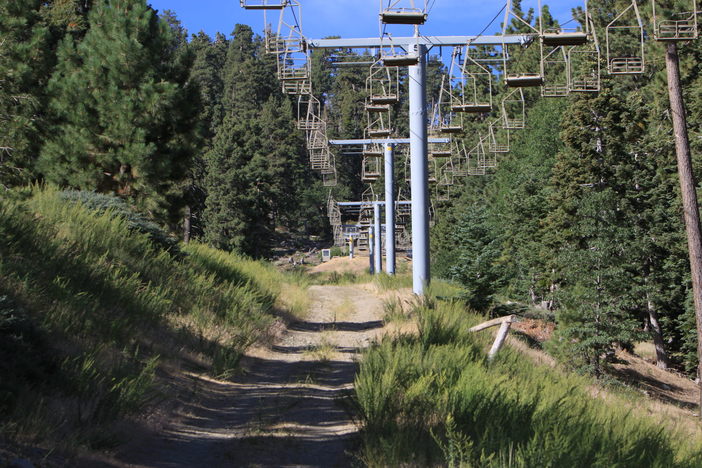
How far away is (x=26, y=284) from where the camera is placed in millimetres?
8078

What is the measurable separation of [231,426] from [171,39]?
13287 mm

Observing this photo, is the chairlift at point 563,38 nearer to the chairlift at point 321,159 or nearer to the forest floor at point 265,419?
the forest floor at point 265,419

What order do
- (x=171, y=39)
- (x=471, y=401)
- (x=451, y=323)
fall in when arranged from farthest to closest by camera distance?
(x=171, y=39) → (x=451, y=323) → (x=471, y=401)

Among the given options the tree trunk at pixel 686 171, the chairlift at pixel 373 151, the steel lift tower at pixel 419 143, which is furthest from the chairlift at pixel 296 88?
the chairlift at pixel 373 151

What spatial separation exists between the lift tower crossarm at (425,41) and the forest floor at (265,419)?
6810 millimetres

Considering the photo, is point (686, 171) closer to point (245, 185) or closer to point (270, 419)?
point (270, 419)

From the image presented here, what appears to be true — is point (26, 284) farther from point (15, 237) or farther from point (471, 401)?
point (471, 401)

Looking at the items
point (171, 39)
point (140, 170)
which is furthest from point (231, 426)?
point (171, 39)

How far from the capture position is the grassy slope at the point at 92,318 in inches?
254

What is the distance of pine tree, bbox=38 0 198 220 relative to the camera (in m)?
17.2

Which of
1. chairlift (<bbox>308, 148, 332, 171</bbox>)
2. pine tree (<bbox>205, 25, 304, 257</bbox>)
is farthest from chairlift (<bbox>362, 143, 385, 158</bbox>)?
pine tree (<bbox>205, 25, 304, 257</bbox>)

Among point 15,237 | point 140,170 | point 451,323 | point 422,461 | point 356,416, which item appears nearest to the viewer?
point 422,461

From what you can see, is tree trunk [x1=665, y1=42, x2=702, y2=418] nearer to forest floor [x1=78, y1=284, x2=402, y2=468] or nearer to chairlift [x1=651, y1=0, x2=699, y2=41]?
chairlift [x1=651, y1=0, x2=699, y2=41]

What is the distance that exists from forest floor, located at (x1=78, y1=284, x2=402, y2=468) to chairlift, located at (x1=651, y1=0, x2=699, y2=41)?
6946 millimetres
